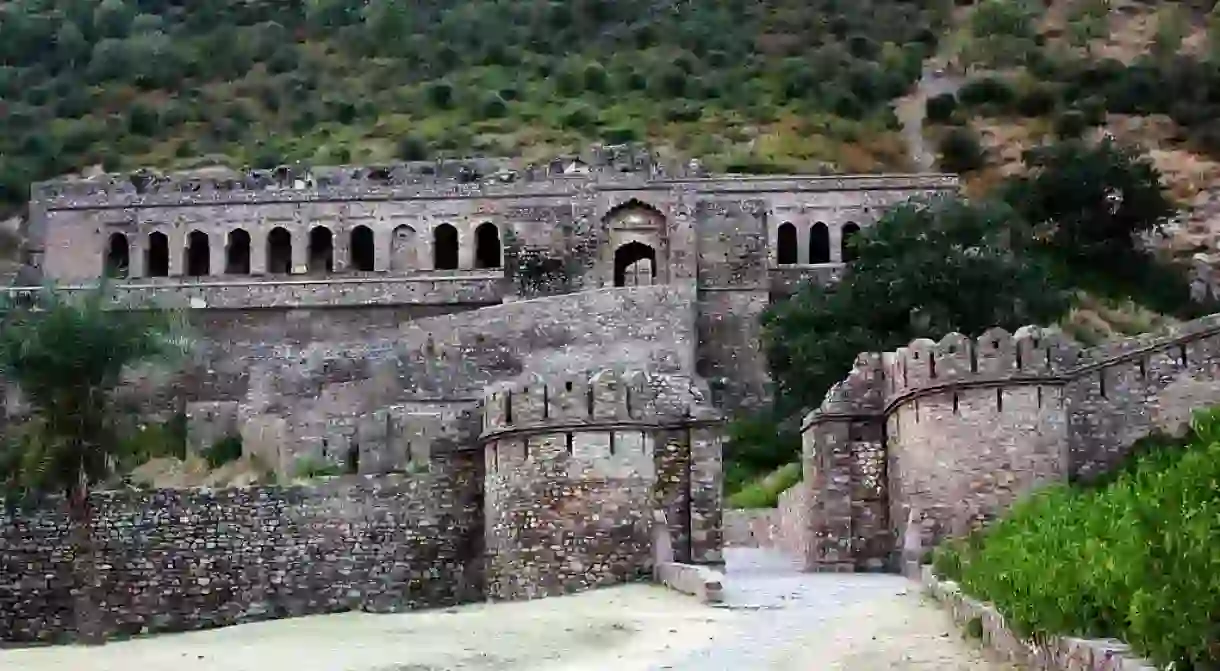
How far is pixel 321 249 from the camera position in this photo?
164 ft

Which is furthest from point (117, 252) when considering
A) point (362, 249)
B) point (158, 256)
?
point (362, 249)

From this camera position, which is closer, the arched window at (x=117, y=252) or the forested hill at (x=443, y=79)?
the arched window at (x=117, y=252)

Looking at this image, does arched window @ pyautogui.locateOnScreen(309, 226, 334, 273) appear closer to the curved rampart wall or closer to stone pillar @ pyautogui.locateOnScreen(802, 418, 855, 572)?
the curved rampart wall


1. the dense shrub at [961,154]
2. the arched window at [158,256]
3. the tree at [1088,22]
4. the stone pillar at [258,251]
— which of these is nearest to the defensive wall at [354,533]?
the stone pillar at [258,251]

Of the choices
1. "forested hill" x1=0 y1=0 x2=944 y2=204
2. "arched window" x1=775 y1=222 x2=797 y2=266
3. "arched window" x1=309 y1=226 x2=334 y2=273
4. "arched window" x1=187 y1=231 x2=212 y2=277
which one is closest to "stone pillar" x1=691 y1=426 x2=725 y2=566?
"arched window" x1=775 y1=222 x2=797 y2=266

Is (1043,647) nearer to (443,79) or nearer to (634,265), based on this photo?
(634,265)

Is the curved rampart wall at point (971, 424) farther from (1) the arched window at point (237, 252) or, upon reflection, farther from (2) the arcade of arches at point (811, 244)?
(1) the arched window at point (237, 252)

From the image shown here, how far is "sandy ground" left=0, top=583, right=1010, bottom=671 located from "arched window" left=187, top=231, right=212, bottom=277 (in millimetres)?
33273

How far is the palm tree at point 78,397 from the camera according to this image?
19.6 metres

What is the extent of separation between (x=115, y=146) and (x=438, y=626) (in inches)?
2721

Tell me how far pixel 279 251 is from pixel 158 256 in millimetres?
3480

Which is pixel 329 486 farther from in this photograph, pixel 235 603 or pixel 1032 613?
pixel 1032 613

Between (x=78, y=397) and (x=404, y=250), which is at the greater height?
(x=404, y=250)

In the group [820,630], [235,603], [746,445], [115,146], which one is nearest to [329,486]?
[235,603]
